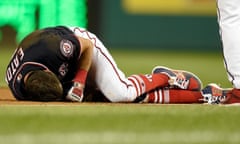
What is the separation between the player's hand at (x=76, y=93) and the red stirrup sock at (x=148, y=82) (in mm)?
376

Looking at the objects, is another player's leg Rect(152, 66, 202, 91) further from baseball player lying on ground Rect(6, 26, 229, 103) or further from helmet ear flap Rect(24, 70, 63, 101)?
helmet ear flap Rect(24, 70, 63, 101)

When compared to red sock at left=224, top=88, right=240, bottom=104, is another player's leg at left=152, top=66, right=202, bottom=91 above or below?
above

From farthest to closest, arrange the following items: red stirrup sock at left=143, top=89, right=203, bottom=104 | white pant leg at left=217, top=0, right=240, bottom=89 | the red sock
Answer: red stirrup sock at left=143, top=89, right=203, bottom=104 < the red sock < white pant leg at left=217, top=0, right=240, bottom=89

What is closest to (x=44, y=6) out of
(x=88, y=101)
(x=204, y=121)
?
(x=88, y=101)

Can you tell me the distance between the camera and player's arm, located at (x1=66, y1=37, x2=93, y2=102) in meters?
5.43

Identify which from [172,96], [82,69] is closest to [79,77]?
[82,69]

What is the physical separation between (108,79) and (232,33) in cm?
85

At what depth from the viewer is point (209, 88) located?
5793 mm

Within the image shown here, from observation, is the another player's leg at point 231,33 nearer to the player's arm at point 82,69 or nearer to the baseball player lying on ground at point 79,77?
the baseball player lying on ground at point 79,77

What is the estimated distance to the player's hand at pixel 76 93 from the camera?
5.44 m

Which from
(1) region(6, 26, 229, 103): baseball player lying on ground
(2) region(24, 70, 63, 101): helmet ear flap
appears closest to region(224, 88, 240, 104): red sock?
(1) region(6, 26, 229, 103): baseball player lying on ground

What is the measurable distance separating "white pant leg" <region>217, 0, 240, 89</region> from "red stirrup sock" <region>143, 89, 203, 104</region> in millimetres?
493

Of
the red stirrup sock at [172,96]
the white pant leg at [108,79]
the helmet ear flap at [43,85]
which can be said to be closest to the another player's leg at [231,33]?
the red stirrup sock at [172,96]

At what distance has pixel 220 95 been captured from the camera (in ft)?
18.5
